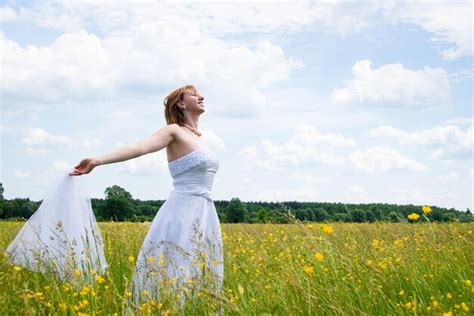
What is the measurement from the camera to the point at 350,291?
13.2 feet

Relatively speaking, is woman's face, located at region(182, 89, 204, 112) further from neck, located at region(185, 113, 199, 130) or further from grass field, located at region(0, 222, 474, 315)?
grass field, located at region(0, 222, 474, 315)

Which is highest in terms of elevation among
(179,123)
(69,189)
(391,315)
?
(179,123)

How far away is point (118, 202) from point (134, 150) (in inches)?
2154

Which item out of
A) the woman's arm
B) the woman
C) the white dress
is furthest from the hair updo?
the white dress

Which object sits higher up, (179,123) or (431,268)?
(179,123)

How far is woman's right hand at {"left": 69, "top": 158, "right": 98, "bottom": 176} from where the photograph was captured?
16.9 ft

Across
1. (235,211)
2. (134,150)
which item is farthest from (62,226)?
(235,211)

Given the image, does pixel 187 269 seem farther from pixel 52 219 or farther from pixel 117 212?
pixel 117 212

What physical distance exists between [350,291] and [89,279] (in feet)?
7.50

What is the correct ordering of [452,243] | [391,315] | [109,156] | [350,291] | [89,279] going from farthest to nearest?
[452,243]
[109,156]
[89,279]
[350,291]
[391,315]

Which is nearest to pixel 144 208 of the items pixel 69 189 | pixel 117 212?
pixel 117 212

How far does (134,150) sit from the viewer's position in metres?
5.29

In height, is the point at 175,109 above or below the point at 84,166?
above

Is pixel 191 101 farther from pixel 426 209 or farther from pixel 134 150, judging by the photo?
pixel 426 209
